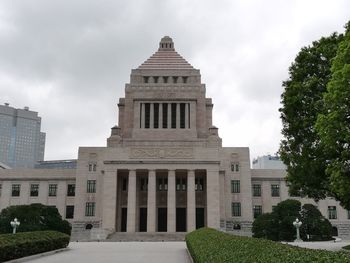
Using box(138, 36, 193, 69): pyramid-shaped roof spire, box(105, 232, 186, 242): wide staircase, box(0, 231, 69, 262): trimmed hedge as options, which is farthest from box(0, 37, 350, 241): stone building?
box(0, 231, 69, 262): trimmed hedge

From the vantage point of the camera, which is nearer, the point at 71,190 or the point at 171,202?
the point at 171,202

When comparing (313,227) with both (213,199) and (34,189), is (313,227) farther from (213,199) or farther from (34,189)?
(34,189)

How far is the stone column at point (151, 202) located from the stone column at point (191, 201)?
154 inches

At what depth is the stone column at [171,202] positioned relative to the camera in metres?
45.9

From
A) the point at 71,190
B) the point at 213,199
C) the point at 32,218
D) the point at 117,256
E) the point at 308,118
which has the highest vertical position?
the point at 308,118

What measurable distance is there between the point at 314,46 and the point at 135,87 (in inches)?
1492

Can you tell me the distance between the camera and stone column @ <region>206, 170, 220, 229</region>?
4628 cm

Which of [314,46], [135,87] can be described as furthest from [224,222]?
[314,46]

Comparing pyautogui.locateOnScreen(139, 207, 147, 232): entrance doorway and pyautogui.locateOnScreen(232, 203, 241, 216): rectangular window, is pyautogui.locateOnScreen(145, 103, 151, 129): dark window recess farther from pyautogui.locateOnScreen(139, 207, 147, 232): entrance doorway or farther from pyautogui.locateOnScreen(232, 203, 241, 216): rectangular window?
pyautogui.locateOnScreen(232, 203, 241, 216): rectangular window

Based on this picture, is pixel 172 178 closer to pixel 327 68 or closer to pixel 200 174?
pixel 200 174

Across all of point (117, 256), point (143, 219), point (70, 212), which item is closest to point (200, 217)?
point (143, 219)

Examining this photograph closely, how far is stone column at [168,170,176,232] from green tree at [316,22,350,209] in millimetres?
30680

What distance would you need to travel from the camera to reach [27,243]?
18.4 m

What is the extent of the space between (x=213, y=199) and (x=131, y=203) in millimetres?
9399
